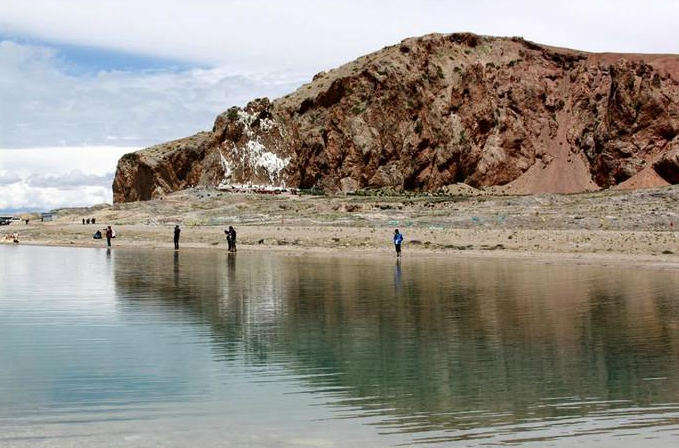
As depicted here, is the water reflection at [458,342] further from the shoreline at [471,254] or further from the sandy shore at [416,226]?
the sandy shore at [416,226]

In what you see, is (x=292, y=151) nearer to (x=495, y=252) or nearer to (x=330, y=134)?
(x=330, y=134)

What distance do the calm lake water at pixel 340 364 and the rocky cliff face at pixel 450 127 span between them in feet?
217

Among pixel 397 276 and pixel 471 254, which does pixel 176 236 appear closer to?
pixel 471 254

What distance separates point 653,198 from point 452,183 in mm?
35664

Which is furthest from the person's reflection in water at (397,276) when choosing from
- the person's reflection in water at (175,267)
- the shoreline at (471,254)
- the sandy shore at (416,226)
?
the person's reflection in water at (175,267)

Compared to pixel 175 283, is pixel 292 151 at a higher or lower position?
higher

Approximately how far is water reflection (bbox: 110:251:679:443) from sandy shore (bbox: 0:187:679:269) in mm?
8628

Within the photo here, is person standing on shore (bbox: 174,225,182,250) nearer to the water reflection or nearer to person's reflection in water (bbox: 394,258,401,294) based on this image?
person's reflection in water (bbox: 394,258,401,294)

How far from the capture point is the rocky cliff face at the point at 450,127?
280 ft

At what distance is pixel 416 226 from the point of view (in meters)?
47.1

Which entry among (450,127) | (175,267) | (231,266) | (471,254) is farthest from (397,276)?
(450,127)

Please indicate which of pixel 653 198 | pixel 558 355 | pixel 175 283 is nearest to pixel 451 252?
pixel 175 283

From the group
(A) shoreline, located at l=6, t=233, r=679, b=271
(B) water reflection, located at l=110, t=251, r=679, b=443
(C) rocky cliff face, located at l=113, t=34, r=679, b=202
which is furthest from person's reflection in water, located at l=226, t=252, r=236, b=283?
(C) rocky cliff face, located at l=113, t=34, r=679, b=202

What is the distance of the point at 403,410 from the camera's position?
856 centimetres
